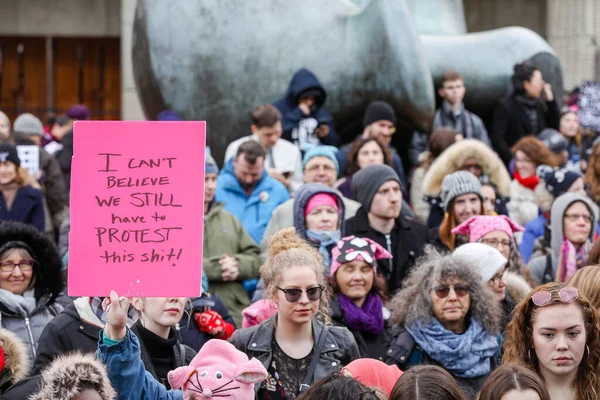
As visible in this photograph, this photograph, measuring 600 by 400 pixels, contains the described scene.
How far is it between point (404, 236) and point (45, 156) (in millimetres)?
4104

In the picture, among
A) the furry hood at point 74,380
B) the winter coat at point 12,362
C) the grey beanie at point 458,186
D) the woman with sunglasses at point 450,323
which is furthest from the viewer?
the grey beanie at point 458,186

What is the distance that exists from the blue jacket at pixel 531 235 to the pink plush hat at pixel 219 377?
414 cm

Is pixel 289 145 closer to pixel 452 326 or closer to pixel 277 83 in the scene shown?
pixel 277 83

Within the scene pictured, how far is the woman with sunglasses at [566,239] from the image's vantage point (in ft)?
25.4

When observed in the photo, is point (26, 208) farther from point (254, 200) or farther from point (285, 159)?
point (285, 159)

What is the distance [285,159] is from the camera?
941 centimetres

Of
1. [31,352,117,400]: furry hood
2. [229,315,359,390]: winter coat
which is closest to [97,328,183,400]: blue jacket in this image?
[31,352,117,400]: furry hood

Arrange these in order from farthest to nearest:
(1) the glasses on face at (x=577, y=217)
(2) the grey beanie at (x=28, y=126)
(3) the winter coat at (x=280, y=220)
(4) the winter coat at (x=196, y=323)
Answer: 1. (2) the grey beanie at (x=28, y=126)
2. (1) the glasses on face at (x=577, y=217)
3. (3) the winter coat at (x=280, y=220)
4. (4) the winter coat at (x=196, y=323)

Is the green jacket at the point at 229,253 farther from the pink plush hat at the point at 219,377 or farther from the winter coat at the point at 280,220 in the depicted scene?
→ the pink plush hat at the point at 219,377

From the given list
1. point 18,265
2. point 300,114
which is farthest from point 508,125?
point 18,265

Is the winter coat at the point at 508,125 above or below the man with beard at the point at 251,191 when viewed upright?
Answer: above

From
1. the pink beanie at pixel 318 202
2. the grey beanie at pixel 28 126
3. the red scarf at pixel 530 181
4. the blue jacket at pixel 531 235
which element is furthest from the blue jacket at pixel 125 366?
the grey beanie at pixel 28 126

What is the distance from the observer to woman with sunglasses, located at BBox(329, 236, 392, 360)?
631 centimetres

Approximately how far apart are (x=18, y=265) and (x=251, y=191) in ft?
8.38
